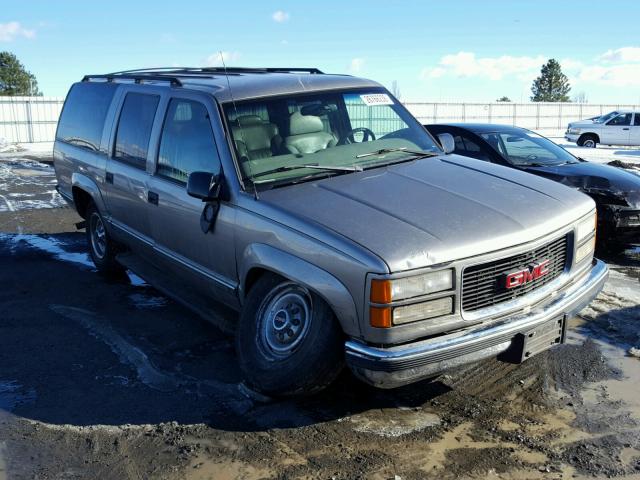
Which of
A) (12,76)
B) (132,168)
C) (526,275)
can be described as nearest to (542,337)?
(526,275)

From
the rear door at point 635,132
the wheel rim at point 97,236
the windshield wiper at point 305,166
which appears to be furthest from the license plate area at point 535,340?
the rear door at point 635,132

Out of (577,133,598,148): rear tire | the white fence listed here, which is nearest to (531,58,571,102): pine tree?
the white fence

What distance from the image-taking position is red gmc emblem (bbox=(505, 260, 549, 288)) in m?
3.75

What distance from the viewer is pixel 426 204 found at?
13.2 ft

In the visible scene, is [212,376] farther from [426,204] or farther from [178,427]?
[426,204]

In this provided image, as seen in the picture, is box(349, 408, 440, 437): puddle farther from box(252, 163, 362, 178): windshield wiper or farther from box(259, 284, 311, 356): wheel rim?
box(252, 163, 362, 178): windshield wiper

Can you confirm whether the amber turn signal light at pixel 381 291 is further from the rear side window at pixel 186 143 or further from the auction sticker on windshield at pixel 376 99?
the auction sticker on windshield at pixel 376 99

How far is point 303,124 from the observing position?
482 centimetres

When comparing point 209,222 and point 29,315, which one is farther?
point 29,315

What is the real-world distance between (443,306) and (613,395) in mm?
1526

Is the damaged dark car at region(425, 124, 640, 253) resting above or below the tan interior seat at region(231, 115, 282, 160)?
below

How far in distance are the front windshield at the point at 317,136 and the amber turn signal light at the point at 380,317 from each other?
1269 millimetres

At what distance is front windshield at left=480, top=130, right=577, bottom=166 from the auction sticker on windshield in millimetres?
3247

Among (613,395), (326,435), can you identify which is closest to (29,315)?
(326,435)
